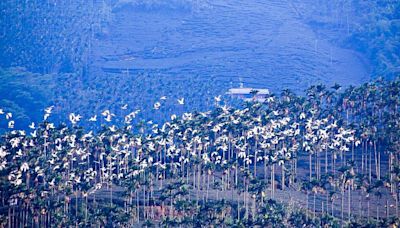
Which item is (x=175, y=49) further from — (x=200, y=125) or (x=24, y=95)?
(x=200, y=125)

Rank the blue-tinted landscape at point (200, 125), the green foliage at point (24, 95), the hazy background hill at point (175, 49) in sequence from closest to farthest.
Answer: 1. the blue-tinted landscape at point (200, 125)
2. the green foliage at point (24, 95)
3. the hazy background hill at point (175, 49)

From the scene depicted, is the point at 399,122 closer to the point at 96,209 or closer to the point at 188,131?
the point at 188,131

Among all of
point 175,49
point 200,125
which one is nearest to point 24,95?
point 175,49

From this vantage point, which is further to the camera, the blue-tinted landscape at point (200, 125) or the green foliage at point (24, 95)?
the green foliage at point (24, 95)

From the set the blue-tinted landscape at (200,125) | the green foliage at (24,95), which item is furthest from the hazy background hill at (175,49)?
the blue-tinted landscape at (200,125)

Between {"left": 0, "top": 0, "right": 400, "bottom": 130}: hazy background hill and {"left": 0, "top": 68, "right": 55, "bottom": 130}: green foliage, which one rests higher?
{"left": 0, "top": 0, "right": 400, "bottom": 130}: hazy background hill

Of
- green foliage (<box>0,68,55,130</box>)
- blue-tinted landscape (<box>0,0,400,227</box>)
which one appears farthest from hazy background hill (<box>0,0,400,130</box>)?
blue-tinted landscape (<box>0,0,400,227</box>)

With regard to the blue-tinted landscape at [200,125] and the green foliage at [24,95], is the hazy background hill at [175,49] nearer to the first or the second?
the green foliage at [24,95]

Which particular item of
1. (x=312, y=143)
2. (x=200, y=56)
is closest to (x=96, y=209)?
(x=312, y=143)

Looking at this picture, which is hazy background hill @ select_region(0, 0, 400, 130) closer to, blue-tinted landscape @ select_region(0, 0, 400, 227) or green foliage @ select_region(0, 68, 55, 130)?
green foliage @ select_region(0, 68, 55, 130)
